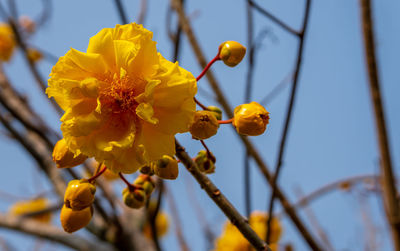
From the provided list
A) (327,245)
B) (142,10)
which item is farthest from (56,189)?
(327,245)

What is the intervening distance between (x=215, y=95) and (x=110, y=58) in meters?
0.92

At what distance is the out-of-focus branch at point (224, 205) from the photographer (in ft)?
3.01

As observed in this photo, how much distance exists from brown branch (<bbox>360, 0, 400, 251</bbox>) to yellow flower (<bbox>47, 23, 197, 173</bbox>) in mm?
916

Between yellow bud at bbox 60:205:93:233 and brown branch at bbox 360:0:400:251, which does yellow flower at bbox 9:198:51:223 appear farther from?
brown branch at bbox 360:0:400:251

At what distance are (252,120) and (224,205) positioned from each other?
21cm

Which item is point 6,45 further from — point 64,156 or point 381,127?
point 381,127

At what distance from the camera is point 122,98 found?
961 mm

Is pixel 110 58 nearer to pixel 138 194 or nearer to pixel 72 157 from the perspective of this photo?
pixel 72 157

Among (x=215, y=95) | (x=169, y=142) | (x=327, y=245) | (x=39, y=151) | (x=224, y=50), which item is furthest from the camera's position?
(x=39, y=151)

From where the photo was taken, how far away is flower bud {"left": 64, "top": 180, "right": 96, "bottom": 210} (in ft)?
3.25

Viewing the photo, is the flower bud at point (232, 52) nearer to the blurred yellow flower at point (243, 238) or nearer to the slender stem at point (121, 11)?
the slender stem at point (121, 11)

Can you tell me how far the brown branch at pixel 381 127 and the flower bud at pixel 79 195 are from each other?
3.60ft

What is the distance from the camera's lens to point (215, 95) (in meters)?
1.85

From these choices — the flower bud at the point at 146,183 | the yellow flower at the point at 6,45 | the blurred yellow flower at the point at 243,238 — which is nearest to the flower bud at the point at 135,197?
the flower bud at the point at 146,183
